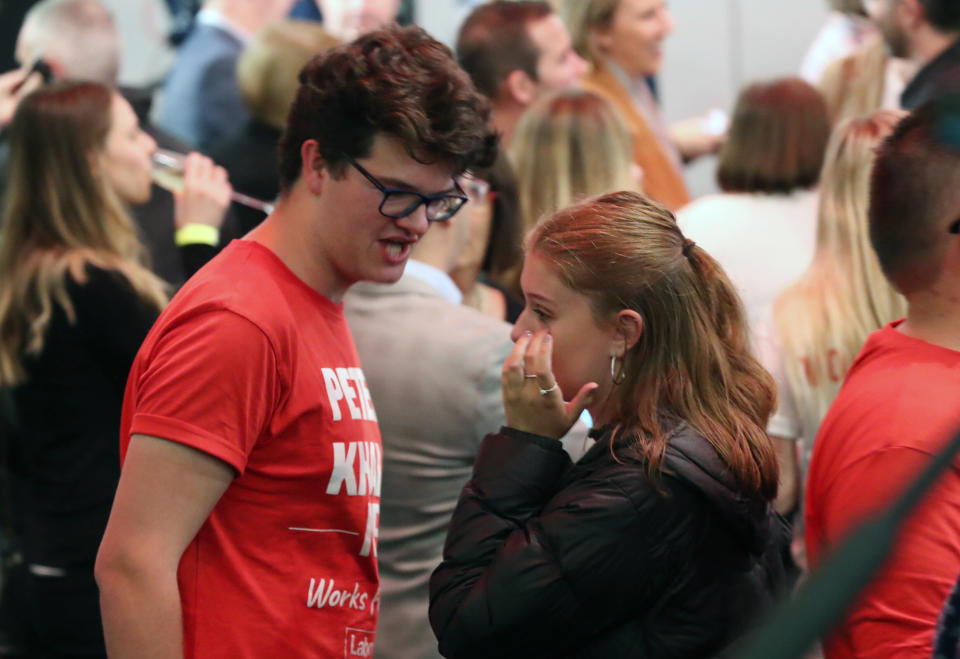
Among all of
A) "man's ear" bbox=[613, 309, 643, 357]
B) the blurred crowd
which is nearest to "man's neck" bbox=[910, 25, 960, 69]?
the blurred crowd

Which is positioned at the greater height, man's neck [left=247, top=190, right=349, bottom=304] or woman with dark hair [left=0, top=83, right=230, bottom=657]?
man's neck [left=247, top=190, right=349, bottom=304]

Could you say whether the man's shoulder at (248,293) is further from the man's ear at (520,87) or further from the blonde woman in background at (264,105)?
the man's ear at (520,87)

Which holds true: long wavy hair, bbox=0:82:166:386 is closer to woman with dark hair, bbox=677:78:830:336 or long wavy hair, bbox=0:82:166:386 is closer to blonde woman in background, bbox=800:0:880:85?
woman with dark hair, bbox=677:78:830:336

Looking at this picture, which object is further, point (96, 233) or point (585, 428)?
point (96, 233)

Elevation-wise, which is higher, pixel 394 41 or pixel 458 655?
pixel 394 41

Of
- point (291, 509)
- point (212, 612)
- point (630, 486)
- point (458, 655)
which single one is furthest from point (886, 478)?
point (212, 612)

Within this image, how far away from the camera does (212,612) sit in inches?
73.7

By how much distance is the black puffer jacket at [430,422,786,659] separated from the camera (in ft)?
6.06

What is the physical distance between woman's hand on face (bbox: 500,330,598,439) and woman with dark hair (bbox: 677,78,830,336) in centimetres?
175

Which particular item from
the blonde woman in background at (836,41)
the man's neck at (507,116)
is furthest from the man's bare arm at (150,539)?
the blonde woman in background at (836,41)

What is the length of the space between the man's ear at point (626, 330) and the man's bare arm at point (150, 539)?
0.66m

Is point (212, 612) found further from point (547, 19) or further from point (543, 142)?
point (547, 19)

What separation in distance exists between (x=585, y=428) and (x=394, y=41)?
95cm

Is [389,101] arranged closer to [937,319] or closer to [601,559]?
[601,559]
